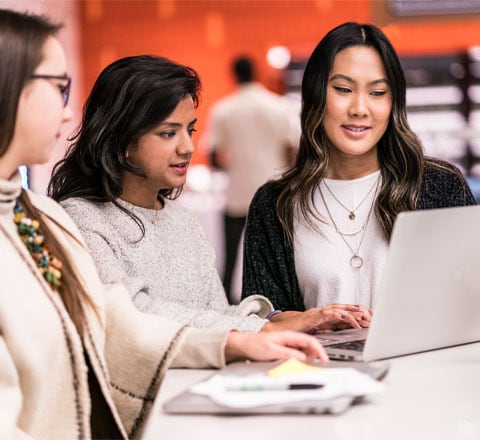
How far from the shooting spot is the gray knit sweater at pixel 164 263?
229 centimetres

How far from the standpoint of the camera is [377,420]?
5.21 ft

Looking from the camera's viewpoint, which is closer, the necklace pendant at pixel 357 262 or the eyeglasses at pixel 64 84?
the eyeglasses at pixel 64 84

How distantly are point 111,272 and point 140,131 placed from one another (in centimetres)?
39

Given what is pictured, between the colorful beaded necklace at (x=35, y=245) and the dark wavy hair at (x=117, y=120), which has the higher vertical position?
the dark wavy hair at (x=117, y=120)

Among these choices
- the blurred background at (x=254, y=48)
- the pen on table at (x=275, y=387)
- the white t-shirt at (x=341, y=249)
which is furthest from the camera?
the blurred background at (x=254, y=48)

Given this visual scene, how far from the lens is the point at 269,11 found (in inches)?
340

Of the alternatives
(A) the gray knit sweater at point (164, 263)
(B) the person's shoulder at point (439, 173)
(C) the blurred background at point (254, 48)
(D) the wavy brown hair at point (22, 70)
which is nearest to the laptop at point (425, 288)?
(A) the gray knit sweater at point (164, 263)

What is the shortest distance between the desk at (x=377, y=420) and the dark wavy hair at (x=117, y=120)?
757mm

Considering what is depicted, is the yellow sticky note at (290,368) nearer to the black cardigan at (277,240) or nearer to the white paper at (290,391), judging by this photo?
the white paper at (290,391)

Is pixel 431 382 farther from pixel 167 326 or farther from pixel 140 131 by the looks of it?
pixel 140 131

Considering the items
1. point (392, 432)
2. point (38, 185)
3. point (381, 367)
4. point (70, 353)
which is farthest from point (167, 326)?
point (38, 185)

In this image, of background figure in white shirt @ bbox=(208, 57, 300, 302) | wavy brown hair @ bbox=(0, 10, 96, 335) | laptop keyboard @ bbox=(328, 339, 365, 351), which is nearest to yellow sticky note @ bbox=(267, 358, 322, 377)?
laptop keyboard @ bbox=(328, 339, 365, 351)

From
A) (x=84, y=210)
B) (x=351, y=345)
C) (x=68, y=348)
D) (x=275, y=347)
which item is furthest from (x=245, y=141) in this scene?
(x=68, y=348)

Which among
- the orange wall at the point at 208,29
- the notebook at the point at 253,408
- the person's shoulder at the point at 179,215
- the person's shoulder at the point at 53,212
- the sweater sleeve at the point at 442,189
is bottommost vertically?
the notebook at the point at 253,408
